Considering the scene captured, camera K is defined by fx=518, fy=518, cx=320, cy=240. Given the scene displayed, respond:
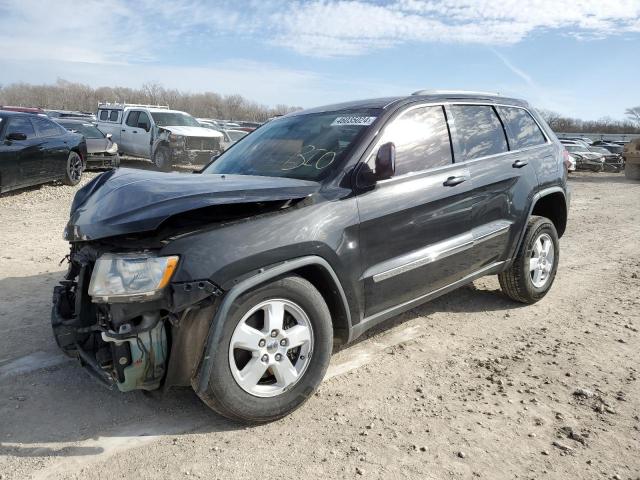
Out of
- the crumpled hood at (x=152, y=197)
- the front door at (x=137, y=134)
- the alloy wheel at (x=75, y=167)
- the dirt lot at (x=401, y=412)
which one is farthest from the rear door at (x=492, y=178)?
the front door at (x=137, y=134)

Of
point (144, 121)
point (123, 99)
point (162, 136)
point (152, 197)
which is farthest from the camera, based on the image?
point (123, 99)

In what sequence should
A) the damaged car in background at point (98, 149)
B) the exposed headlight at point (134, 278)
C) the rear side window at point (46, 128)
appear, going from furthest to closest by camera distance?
the damaged car in background at point (98, 149) → the rear side window at point (46, 128) → the exposed headlight at point (134, 278)

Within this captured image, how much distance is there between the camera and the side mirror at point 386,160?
3.09 metres

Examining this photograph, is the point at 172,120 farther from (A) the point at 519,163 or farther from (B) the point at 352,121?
(B) the point at 352,121

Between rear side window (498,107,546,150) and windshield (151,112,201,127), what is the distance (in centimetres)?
1285

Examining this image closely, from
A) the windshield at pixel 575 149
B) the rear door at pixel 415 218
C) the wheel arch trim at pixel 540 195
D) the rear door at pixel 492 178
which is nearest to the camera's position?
the rear door at pixel 415 218

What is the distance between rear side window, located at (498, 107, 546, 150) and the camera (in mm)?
4656

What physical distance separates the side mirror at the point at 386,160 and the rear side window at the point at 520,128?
6.48 ft

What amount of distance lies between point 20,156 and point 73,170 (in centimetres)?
187

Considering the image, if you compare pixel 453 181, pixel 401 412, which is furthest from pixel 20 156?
pixel 401 412

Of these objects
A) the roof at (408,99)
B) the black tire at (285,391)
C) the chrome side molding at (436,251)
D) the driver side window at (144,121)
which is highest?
the roof at (408,99)

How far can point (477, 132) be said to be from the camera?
4.26 metres

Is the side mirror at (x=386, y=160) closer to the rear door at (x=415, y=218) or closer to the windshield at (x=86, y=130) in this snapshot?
the rear door at (x=415, y=218)

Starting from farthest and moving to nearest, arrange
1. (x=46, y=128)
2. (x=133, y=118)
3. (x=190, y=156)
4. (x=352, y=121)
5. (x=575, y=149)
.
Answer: (x=575, y=149) → (x=133, y=118) → (x=190, y=156) → (x=46, y=128) → (x=352, y=121)
